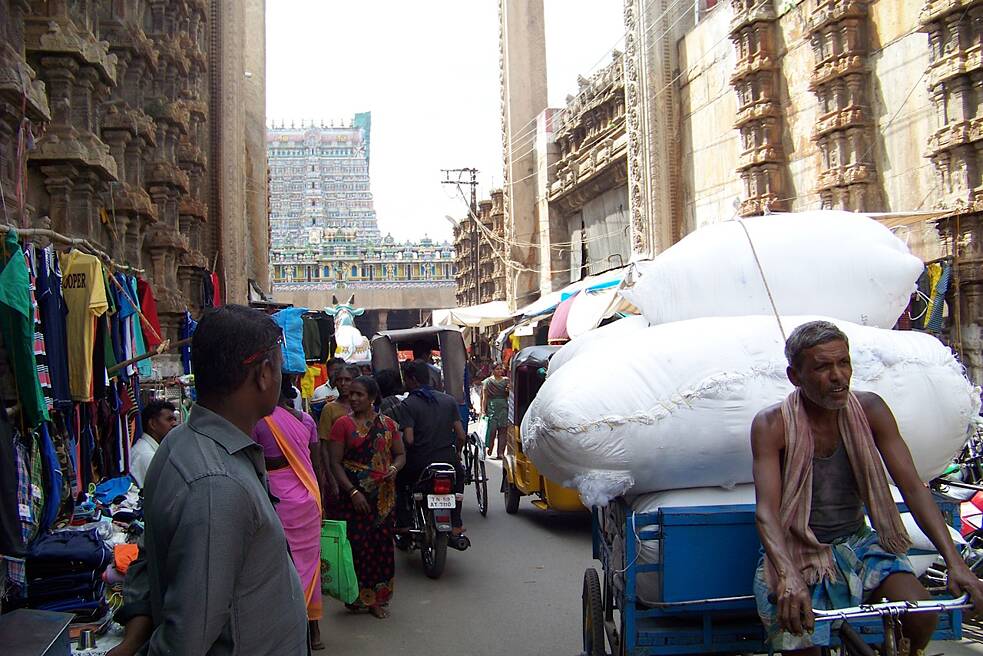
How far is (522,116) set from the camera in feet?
96.7

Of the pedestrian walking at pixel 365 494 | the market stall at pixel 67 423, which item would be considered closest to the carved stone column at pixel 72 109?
the market stall at pixel 67 423

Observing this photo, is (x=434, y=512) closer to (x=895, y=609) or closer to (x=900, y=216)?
(x=895, y=609)

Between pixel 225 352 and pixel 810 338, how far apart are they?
74.0 inches

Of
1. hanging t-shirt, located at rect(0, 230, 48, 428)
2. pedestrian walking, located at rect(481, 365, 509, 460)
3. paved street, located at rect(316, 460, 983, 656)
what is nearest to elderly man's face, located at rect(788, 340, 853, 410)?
paved street, located at rect(316, 460, 983, 656)

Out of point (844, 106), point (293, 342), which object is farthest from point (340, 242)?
point (293, 342)

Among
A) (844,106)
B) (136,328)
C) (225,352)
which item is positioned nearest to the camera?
(225,352)

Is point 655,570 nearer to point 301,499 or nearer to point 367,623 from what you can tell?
point 301,499

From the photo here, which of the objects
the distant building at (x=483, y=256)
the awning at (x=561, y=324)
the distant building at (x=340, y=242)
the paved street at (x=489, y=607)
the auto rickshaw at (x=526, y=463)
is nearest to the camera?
the paved street at (x=489, y=607)

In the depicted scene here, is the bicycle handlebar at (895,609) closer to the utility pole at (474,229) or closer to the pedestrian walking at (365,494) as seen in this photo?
the pedestrian walking at (365,494)

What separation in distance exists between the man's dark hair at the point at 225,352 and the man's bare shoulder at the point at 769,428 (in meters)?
1.69

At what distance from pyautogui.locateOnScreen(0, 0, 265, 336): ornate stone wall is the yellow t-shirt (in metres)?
0.44

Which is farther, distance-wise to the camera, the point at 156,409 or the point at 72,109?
the point at 72,109

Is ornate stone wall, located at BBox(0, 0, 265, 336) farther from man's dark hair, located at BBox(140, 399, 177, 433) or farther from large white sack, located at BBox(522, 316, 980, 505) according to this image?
large white sack, located at BBox(522, 316, 980, 505)

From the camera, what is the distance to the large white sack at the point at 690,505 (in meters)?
3.26
